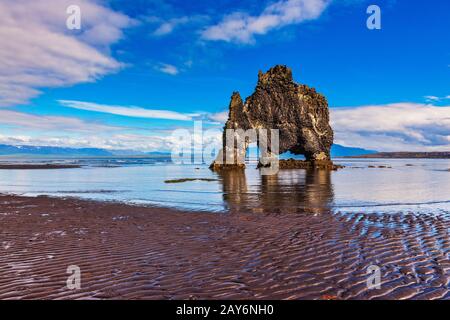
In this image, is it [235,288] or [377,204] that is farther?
[377,204]

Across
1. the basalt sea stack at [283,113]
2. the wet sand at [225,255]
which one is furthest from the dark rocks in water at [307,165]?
the wet sand at [225,255]

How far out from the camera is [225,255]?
36.5 ft

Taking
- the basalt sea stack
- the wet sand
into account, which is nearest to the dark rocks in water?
the basalt sea stack

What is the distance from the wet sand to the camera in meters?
8.11

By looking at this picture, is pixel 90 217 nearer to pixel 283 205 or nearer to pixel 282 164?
pixel 283 205

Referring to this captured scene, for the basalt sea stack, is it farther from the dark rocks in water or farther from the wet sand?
the wet sand

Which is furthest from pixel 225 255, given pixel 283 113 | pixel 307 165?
pixel 307 165

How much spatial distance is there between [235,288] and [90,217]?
12656mm

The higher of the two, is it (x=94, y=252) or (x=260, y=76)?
(x=260, y=76)

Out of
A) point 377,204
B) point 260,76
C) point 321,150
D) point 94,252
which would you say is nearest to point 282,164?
point 321,150

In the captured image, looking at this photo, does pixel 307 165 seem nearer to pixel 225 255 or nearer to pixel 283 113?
A: pixel 283 113

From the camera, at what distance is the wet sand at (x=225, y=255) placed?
811 cm

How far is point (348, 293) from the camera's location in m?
7.85
